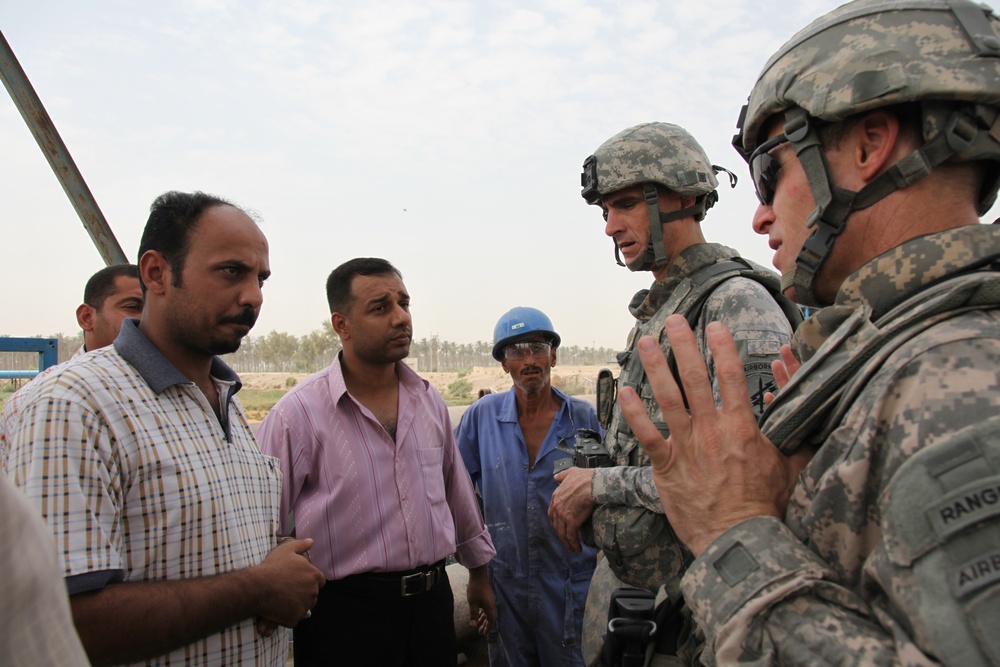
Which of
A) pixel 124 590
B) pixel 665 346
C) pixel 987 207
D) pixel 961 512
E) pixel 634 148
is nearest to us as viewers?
pixel 961 512

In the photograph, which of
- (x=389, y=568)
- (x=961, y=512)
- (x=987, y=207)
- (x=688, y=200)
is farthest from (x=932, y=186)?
(x=389, y=568)

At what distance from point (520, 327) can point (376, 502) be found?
183cm

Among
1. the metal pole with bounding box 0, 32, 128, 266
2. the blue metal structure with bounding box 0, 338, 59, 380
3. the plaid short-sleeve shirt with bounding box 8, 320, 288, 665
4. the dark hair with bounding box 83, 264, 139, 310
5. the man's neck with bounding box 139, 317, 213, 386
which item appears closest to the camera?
the plaid short-sleeve shirt with bounding box 8, 320, 288, 665

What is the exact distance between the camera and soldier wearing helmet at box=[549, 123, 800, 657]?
2.23 meters

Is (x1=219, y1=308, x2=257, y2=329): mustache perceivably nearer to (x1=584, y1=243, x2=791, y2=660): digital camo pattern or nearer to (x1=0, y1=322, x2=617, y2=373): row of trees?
(x1=584, y1=243, x2=791, y2=660): digital camo pattern

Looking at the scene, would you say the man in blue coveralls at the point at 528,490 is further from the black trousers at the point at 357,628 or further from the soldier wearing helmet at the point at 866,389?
the soldier wearing helmet at the point at 866,389

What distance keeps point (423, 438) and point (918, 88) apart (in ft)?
8.85

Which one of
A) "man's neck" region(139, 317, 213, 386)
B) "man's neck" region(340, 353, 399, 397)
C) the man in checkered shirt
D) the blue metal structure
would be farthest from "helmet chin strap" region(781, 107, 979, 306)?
the blue metal structure

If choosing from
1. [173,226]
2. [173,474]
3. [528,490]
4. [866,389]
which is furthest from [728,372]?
[528,490]

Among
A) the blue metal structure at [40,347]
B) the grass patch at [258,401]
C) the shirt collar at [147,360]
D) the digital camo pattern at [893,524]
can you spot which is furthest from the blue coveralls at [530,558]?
the grass patch at [258,401]

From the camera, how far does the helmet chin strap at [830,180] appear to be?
1.14 metres

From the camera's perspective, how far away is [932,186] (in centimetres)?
118

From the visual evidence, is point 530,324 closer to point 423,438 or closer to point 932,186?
point 423,438

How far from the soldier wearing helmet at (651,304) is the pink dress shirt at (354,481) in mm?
825
